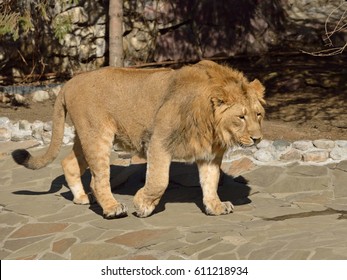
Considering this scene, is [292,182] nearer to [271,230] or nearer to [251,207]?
[251,207]

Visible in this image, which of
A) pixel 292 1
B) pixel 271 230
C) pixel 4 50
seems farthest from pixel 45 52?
pixel 271 230

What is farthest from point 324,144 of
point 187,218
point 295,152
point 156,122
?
point 156,122

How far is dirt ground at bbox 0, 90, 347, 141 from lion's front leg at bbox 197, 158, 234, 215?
259 centimetres

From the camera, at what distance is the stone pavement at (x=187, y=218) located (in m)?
5.65

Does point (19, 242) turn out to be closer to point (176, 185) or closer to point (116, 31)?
point (176, 185)

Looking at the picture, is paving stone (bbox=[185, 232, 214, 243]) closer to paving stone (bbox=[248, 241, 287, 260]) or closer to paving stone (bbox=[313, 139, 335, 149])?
paving stone (bbox=[248, 241, 287, 260])

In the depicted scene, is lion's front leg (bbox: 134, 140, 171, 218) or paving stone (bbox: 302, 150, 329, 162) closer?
lion's front leg (bbox: 134, 140, 171, 218)

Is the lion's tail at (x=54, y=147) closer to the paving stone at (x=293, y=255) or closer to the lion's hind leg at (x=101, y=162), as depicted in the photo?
the lion's hind leg at (x=101, y=162)

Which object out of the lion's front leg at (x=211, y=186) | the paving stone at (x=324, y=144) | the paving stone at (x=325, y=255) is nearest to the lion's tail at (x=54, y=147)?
the lion's front leg at (x=211, y=186)

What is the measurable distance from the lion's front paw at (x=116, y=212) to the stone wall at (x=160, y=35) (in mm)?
7171

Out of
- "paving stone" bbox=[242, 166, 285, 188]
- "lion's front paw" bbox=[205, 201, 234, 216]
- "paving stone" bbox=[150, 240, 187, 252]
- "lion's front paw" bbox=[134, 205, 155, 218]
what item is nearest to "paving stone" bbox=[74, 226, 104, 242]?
"lion's front paw" bbox=[134, 205, 155, 218]

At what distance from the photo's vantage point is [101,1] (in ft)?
44.5

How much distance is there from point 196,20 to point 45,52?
9.91 feet

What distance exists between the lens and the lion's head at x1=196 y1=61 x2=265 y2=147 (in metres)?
6.23
